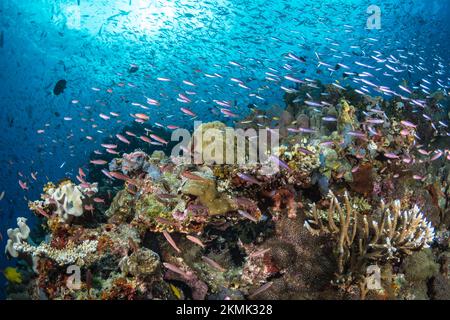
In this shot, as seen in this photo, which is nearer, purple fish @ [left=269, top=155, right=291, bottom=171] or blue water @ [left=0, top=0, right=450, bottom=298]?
purple fish @ [left=269, top=155, right=291, bottom=171]

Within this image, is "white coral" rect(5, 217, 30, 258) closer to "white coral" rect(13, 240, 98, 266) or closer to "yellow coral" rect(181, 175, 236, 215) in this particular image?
"white coral" rect(13, 240, 98, 266)

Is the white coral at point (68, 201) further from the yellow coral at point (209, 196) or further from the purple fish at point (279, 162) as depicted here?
the purple fish at point (279, 162)

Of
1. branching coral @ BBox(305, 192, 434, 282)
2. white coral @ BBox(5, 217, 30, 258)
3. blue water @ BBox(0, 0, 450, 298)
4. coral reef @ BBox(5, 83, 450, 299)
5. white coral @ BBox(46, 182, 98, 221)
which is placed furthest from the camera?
blue water @ BBox(0, 0, 450, 298)

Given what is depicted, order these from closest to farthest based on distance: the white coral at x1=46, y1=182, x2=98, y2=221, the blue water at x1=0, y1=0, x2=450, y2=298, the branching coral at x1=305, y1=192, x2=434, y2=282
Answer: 1. the branching coral at x1=305, y1=192, x2=434, y2=282
2. the white coral at x1=46, y1=182, x2=98, y2=221
3. the blue water at x1=0, y1=0, x2=450, y2=298

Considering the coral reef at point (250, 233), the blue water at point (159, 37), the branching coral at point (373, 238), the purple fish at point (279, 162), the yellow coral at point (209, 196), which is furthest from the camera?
the blue water at point (159, 37)

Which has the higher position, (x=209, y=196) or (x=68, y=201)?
(x=209, y=196)

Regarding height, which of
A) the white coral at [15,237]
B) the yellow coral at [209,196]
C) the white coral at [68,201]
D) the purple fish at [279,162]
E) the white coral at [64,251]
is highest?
the purple fish at [279,162]

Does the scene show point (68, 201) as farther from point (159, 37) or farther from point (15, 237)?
point (159, 37)

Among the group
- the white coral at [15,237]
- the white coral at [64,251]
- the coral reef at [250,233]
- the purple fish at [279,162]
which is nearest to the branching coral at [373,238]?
the coral reef at [250,233]

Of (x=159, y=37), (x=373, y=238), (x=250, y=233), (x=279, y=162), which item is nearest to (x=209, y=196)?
(x=250, y=233)

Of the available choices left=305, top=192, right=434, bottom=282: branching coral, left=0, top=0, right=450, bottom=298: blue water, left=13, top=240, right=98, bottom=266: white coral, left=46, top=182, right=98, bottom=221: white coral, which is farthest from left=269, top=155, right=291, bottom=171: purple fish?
left=0, top=0, right=450, bottom=298: blue water

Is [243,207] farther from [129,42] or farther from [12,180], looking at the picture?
[12,180]

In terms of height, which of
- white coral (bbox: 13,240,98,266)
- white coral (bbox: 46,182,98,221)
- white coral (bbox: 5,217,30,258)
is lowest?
white coral (bbox: 5,217,30,258)

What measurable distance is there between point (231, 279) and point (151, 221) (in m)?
1.99
